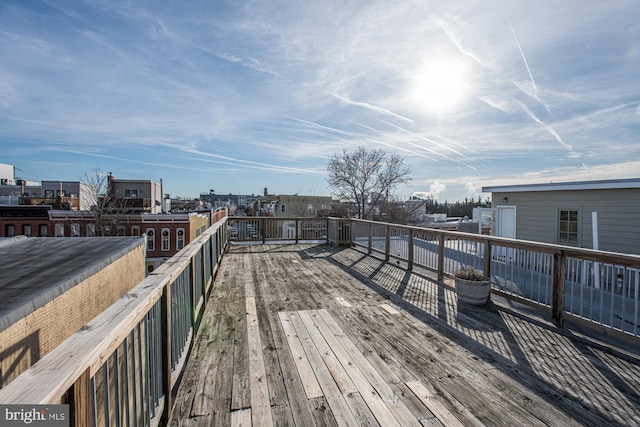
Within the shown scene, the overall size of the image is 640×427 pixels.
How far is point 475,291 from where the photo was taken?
13.2ft

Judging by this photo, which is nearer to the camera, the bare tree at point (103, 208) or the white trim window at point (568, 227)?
the white trim window at point (568, 227)

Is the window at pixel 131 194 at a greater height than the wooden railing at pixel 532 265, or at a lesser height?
greater

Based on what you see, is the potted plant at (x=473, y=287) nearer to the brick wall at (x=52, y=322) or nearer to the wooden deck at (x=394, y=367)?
the wooden deck at (x=394, y=367)

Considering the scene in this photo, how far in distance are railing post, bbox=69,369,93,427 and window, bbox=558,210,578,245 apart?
10.5m

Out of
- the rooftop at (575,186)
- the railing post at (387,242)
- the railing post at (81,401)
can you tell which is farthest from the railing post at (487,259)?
the rooftop at (575,186)

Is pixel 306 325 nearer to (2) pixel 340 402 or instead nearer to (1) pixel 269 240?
(2) pixel 340 402

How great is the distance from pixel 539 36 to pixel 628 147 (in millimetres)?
9686

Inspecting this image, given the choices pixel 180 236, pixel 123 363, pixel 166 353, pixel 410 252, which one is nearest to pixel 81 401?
pixel 123 363

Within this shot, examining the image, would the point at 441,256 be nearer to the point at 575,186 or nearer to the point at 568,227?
A: the point at 575,186

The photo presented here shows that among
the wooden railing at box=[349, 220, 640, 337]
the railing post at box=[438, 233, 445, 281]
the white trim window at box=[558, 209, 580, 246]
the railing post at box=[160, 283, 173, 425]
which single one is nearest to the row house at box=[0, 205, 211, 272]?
the wooden railing at box=[349, 220, 640, 337]

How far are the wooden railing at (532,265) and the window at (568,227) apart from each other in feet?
7.60

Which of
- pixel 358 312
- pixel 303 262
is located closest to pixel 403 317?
pixel 358 312

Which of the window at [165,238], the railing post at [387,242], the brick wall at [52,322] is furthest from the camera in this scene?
the window at [165,238]

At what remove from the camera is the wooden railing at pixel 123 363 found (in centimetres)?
74
